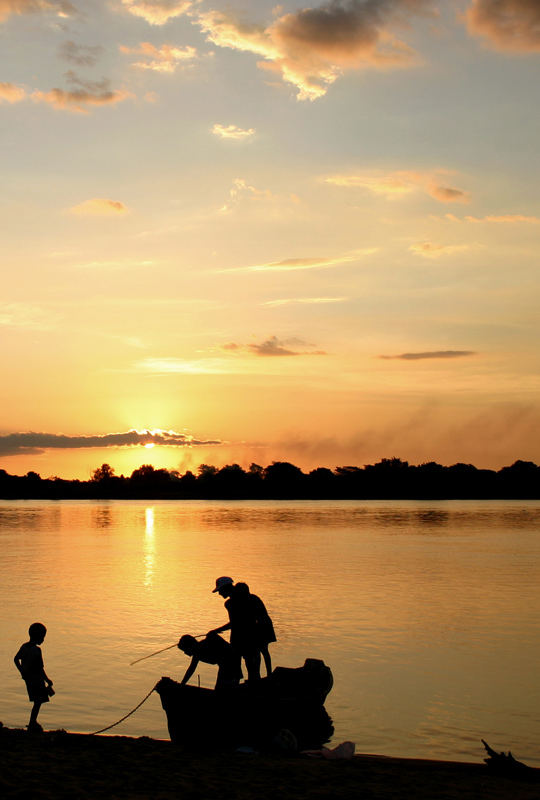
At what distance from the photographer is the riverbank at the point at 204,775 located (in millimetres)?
11086

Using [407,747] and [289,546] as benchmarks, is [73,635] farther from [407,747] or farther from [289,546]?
[289,546]

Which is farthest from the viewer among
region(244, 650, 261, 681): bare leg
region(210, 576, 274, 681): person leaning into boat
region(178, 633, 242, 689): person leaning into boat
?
region(244, 650, 261, 681): bare leg

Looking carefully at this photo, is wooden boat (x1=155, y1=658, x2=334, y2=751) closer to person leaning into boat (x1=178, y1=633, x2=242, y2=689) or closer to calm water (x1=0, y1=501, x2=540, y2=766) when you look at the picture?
person leaning into boat (x1=178, y1=633, x2=242, y2=689)

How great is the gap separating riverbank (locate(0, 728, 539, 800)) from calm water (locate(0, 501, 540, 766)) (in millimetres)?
2530

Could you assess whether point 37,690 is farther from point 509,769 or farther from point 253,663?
point 509,769

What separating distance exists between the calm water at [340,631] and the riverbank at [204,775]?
2530 millimetres

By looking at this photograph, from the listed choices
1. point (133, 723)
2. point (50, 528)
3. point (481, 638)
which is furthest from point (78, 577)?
point (50, 528)

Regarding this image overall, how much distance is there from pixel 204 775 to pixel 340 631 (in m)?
17.4

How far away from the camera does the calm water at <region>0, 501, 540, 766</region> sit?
1752cm

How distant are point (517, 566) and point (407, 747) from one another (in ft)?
136

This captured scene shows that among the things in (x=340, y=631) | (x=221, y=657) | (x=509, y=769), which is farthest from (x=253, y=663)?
(x=340, y=631)

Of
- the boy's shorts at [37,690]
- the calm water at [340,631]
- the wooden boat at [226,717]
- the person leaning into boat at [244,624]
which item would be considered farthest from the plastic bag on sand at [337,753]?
the boy's shorts at [37,690]

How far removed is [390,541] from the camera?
82.2 meters

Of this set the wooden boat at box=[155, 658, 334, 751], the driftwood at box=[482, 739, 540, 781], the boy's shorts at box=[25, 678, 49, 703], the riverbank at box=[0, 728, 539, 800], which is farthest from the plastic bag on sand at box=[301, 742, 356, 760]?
the boy's shorts at box=[25, 678, 49, 703]
